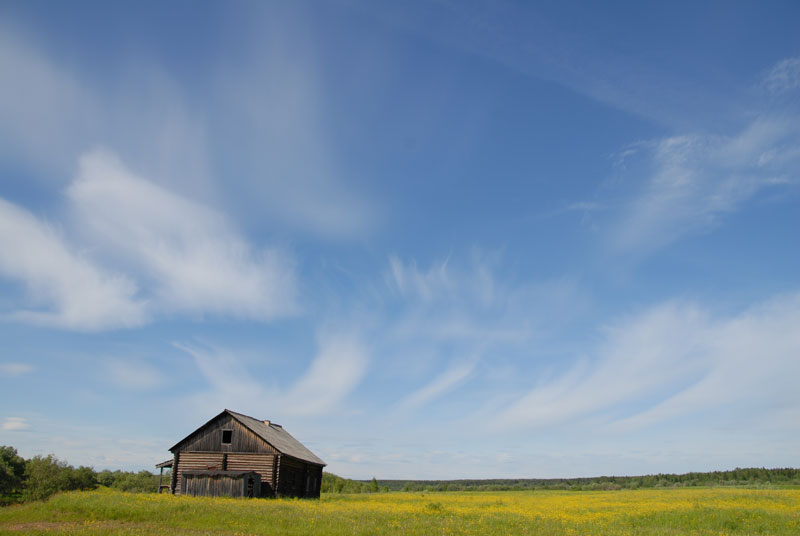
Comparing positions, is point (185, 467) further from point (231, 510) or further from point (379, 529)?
point (379, 529)

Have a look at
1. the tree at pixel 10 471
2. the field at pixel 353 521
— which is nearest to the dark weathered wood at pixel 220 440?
the field at pixel 353 521

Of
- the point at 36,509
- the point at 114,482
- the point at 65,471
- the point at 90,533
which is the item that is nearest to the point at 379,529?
the point at 90,533

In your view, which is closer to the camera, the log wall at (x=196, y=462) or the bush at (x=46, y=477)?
the log wall at (x=196, y=462)

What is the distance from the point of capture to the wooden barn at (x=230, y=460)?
36969 mm

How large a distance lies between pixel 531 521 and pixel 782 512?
51.9ft

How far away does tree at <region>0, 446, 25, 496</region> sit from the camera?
54.2 meters

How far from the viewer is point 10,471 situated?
54.7 meters

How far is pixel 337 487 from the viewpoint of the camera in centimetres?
7506

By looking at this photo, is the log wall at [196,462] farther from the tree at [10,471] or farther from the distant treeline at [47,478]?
the tree at [10,471]

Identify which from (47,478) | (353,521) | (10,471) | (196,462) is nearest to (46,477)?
(47,478)

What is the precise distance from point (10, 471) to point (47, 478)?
9.00 m

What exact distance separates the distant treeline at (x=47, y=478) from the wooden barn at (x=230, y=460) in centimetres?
1883

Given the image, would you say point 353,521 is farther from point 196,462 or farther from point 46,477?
point 46,477

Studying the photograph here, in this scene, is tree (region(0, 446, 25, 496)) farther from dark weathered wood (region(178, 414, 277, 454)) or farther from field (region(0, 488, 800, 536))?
field (region(0, 488, 800, 536))
